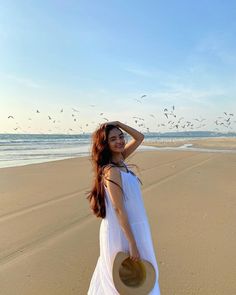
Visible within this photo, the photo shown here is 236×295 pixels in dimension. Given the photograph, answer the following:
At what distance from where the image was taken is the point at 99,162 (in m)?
2.85

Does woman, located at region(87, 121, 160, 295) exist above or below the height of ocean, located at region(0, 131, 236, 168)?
above

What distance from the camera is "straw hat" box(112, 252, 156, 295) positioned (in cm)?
273

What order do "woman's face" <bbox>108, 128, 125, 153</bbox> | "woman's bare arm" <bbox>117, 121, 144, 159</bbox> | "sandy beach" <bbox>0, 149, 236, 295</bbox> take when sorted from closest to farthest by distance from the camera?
"woman's face" <bbox>108, 128, 125, 153</bbox> → "woman's bare arm" <bbox>117, 121, 144, 159</bbox> → "sandy beach" <bbox>0, 149, 236, 295</bbox>

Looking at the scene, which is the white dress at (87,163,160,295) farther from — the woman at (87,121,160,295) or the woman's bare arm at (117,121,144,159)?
the woman's bare arm at (117,121,144,159)

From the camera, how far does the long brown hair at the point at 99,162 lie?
2805mm

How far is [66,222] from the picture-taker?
656cm

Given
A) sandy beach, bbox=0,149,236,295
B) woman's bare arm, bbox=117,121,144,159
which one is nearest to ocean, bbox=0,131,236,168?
woman's bare arm, bbox=117,121,144,159

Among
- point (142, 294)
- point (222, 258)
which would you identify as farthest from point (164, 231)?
point (142, 294)

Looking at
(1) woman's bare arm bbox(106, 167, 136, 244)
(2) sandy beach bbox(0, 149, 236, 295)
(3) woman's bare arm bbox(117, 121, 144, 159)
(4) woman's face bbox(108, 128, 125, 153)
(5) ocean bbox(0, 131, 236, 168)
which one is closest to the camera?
(1) woman's bare arm bbox(106, 167, 136, 244)

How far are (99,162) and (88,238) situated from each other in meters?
3.09

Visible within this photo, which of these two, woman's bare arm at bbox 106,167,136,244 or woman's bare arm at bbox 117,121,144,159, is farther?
woman's bare arm at bbox 117,121,144,159

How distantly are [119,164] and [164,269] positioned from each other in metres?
2.20

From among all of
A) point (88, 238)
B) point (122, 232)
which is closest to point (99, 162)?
point (122, 232)

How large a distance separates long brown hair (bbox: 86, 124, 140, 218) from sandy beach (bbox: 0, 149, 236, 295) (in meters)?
1.57
